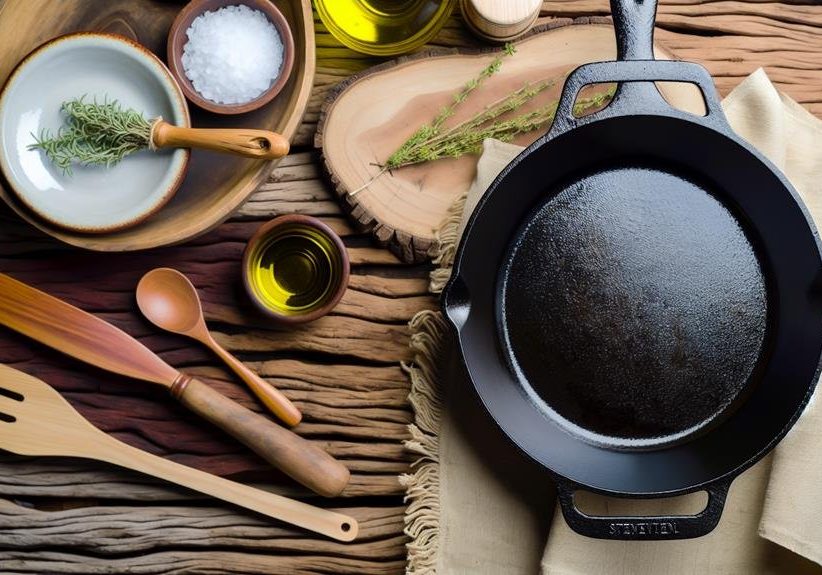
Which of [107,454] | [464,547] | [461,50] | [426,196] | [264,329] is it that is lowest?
[464,547]

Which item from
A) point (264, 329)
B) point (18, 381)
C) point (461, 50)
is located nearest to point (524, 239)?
point (461, 50)

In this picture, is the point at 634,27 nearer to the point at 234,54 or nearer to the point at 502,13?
the point at 502,13

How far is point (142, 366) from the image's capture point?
110 cm

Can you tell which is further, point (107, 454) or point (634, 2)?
point (107, 454)

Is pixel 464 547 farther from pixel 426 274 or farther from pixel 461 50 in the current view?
pixel 461 50

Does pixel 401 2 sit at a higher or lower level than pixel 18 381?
higher

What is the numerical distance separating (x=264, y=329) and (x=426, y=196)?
0.28 m

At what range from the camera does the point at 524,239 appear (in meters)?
1.14

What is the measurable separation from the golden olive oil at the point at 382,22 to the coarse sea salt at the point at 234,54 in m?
0.10

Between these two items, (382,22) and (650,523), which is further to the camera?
(382,22)

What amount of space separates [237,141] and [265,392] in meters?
0.33

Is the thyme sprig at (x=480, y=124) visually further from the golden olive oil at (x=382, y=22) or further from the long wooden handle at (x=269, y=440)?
the long wooden handle at (x=269, y=440)

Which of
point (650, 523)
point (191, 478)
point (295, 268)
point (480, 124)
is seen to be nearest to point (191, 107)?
point (295, 268)

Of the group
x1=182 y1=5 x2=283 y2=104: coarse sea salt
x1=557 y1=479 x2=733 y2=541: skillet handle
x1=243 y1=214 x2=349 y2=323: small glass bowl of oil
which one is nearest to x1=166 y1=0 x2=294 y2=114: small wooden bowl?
x1=182 y1=5 x2=283 y2=104: coarse sea salt
